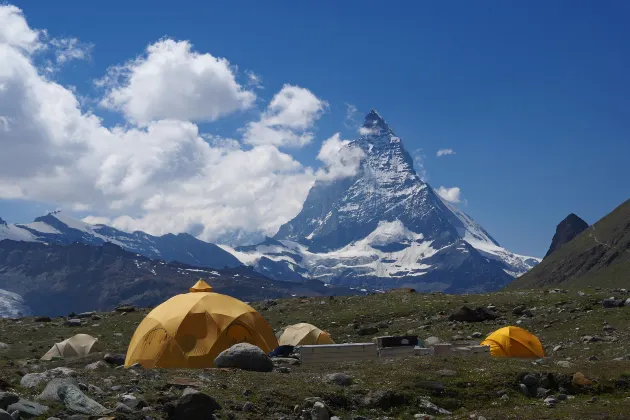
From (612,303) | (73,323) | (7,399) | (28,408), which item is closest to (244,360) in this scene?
(28,408)

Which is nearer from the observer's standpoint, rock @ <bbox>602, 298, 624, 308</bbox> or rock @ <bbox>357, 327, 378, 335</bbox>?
rock @ <bbox>602, 298, 624, 308</bbox>

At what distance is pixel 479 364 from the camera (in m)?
26.0

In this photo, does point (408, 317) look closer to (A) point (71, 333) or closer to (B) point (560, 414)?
(A) point (71, 333)

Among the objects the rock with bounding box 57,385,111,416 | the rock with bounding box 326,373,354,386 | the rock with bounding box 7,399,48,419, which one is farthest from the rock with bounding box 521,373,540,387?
the rock with bounding box 7,399,48,419

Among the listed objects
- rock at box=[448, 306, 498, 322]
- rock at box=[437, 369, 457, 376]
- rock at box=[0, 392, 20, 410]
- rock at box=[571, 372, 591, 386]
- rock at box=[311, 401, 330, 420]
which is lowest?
rock at box=[311, 401, 330, 420]

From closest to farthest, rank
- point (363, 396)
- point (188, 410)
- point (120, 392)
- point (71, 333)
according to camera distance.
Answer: point (188, 410), point (120, 392), point (363, 396), point (71, 333)

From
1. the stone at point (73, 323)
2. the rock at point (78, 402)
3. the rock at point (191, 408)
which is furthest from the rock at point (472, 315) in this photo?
the rock at point (78, 402)

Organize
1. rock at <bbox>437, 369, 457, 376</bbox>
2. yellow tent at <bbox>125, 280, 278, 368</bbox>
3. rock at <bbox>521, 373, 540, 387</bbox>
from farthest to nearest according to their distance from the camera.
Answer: yellow tent at <bbox>125, 280, 278, 368</bbox> < rock at <bbox>437, 369, 457, 376</bbox> < rock at <bbox>521, 373, 540, 387</bbox>

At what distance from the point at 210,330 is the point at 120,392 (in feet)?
46.1

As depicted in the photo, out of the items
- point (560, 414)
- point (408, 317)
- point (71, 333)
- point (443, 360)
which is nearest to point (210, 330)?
point (443, 360)

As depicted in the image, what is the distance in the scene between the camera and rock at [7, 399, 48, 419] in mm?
16703

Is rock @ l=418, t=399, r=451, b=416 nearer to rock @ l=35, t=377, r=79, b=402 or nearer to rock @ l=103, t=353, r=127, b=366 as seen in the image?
rock @ l=35, t=377, r=79, b=402

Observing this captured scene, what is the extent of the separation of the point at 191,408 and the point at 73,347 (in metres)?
31.1

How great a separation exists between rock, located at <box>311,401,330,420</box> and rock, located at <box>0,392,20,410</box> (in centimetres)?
781
